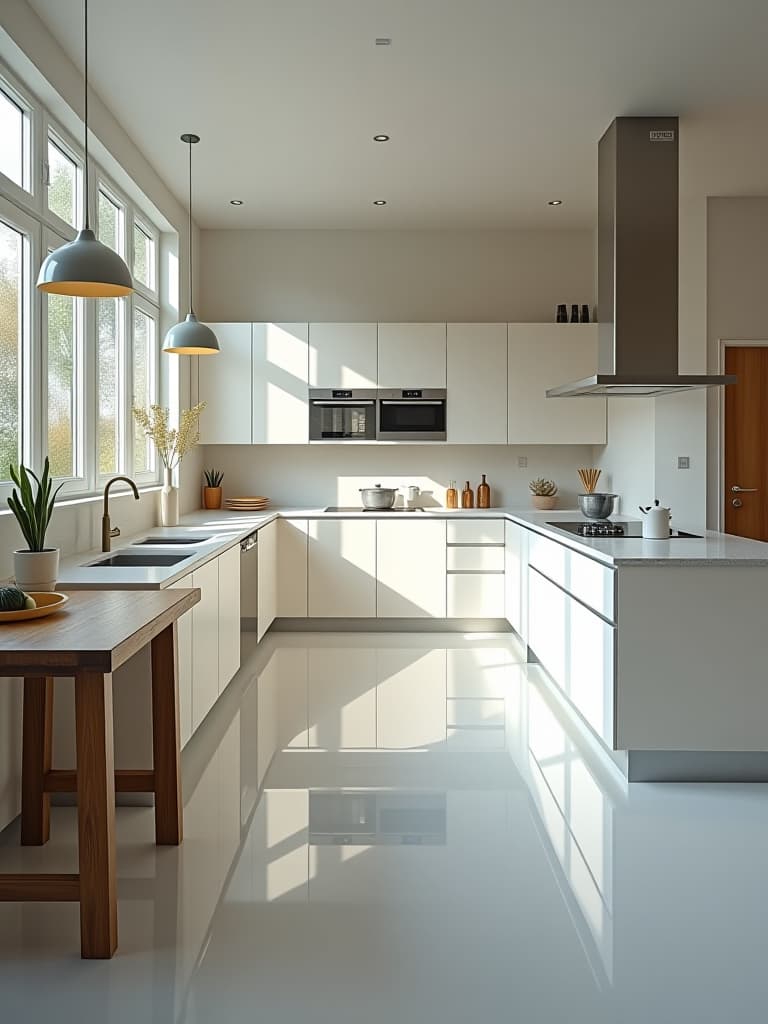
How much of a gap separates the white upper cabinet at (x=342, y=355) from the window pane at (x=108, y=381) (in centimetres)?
183

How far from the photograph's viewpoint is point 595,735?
417cm

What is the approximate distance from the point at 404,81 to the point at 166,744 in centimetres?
313

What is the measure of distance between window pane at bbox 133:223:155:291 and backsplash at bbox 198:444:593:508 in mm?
1683

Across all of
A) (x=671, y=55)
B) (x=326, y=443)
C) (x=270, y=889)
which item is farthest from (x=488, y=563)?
(x=270, y=889)

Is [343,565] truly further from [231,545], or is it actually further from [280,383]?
[231,545]

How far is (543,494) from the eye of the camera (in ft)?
23.0

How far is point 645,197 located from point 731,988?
386 cm

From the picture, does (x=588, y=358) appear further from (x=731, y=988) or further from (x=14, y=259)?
(x=731, y=988)

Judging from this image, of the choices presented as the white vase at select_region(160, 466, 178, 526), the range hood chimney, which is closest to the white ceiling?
the range hood chimney

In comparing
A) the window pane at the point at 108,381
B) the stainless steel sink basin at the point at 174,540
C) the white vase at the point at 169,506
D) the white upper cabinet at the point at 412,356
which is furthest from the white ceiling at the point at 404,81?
the stainless steel sink basin at the point at 174,540

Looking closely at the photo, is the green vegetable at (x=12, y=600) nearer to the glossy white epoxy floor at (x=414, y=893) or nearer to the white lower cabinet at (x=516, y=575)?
the glossy white epoxy floor at (x=414, y=893)

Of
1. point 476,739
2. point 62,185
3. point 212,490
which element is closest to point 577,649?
point 476,739

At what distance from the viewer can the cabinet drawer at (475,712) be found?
4.40 m

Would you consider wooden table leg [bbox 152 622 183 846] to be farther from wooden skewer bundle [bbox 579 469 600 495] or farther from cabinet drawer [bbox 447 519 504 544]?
wooden skewer bundle [bbox 579 469 600 495]
